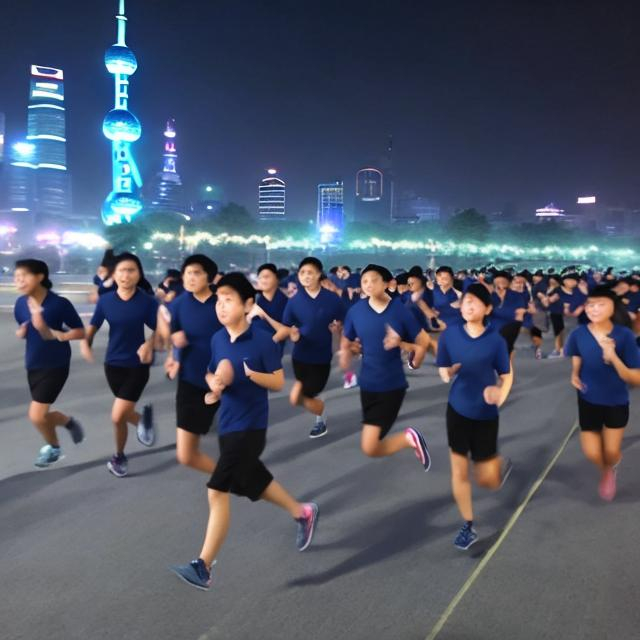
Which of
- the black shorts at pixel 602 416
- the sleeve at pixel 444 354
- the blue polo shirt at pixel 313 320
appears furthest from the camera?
the blue polo shirt at pixel 313 320

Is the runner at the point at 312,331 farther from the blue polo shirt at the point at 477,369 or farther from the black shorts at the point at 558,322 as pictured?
the black shorts at the point at 558,322

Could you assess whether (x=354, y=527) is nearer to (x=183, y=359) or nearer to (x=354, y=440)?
(x=183, y=359)

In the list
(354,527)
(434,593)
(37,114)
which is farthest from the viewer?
(37,114)

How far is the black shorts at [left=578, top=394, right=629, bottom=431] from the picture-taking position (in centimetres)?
536

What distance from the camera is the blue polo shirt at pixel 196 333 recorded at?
5.40 m

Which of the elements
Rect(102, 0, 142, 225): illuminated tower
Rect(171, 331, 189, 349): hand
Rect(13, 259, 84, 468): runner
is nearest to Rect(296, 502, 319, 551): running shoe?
Rect(171, 331, 189, 349): hand

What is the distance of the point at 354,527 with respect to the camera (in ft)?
15.9

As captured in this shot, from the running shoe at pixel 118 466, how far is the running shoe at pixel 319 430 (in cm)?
213

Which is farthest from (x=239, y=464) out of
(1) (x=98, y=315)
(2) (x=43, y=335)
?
(2) (x=43, y=335)

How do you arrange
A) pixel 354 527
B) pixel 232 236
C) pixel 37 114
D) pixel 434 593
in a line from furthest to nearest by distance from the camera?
1. pixel 37 114
2. pixel 232 236
3. pixel 354 527
4. pixel 434 593

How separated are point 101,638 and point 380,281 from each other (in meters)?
3.33

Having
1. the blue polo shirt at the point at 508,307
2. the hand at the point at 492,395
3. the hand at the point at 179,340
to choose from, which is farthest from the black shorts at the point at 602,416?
the blue polo shirt at the point at 508,307

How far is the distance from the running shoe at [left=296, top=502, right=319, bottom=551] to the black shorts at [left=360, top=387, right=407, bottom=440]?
1246 millimetres

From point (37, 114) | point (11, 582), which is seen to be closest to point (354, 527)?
point (11, 582)
